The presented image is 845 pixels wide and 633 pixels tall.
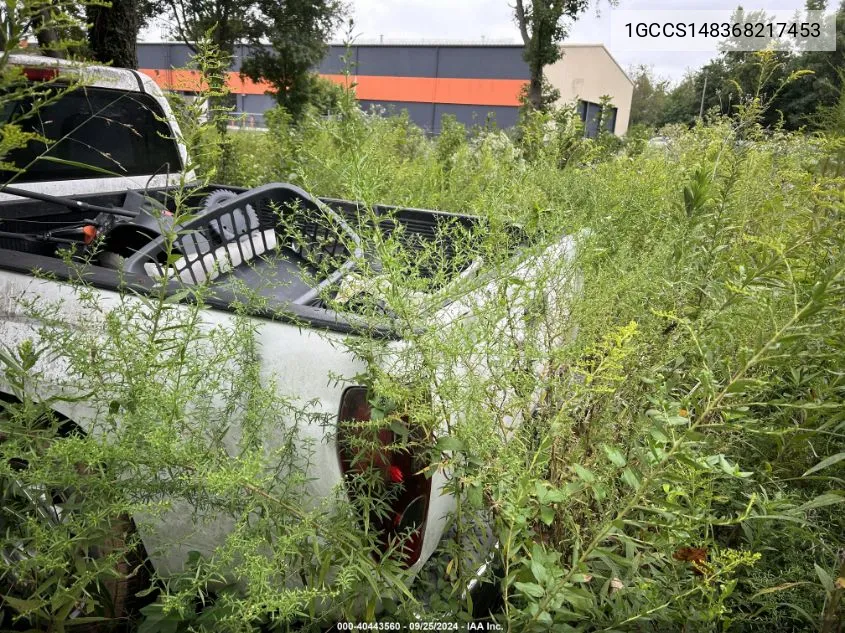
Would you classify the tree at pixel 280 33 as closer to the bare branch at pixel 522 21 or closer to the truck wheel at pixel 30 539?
the bare branch at pixel 522 21

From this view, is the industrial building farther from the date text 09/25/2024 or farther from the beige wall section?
the date text 09/25/2024

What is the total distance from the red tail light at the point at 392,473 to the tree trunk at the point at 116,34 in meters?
6.53

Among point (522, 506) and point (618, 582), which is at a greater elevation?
point (522, 506)

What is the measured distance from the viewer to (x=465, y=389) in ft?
5.00

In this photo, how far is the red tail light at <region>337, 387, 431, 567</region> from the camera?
5.16 ft


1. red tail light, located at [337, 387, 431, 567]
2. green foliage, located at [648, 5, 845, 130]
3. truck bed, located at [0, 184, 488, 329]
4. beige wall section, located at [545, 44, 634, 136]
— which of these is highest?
beige wall section, located at [545, 44, 634, 136]

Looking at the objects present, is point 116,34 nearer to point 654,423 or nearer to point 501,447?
point 501,447

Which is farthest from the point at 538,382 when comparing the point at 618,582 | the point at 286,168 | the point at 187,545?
the point at 286,168

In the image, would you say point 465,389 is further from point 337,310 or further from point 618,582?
point 618,582

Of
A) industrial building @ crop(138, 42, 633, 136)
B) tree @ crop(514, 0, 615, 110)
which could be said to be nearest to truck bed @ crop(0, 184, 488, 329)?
tree @ crop(514, 0, 615, 110)

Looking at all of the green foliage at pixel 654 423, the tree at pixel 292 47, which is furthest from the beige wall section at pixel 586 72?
the green foliage at pixel 654 423

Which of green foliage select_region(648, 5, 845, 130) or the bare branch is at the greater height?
the bare branch

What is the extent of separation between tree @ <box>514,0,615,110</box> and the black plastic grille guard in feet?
48.4

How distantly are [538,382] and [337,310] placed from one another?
0.57 metres
